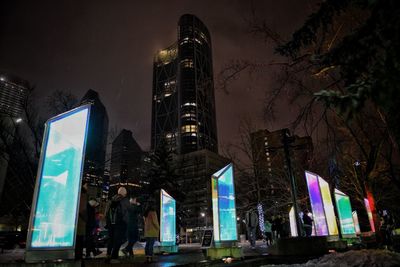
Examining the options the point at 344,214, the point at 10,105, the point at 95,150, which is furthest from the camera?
the point at 95,150

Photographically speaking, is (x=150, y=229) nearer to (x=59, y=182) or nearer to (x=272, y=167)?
(x=59, y=182)

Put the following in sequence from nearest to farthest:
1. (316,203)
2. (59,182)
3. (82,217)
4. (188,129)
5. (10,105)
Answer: (59,182)
(82,217)
(316,203)
(10,105)
(188,129)

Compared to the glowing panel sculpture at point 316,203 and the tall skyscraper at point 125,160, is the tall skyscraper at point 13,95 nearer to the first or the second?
the tall skyscraper at point 125,160

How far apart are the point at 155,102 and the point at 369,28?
104 meters

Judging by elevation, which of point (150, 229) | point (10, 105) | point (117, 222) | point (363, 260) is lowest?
point (363, 260)

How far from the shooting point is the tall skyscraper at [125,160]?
22.0 m

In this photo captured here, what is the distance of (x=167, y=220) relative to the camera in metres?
12.6

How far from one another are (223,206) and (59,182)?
167 inches

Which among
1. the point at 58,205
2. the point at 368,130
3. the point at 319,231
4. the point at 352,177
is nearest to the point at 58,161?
the point at 58,205

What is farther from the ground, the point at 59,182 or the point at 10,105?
the point at 10,105

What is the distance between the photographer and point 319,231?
10562 millimetres

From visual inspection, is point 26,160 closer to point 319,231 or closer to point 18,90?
point 18,90

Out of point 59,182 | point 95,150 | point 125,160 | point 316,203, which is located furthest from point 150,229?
point 125,160

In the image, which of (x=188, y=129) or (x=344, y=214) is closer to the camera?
(x=344, y=214)
